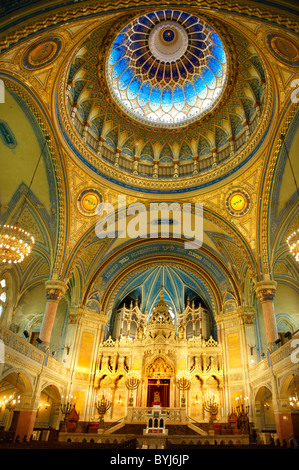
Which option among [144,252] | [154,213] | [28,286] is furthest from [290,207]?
[28,286]

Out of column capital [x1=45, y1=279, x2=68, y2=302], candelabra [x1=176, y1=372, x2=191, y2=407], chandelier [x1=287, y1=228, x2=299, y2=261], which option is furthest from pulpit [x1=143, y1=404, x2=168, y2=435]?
chandelier [x1=287, y1=228, x2=299, y2=261]

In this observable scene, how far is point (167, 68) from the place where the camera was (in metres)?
19.1

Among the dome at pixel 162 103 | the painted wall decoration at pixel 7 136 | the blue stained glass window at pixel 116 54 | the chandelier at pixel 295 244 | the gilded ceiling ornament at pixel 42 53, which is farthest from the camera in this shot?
the blue stained glass window at pixel 116 54

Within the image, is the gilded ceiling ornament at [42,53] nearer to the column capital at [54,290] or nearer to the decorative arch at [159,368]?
the column capital at [54,290]

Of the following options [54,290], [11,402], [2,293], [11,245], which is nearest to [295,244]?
[11,245]

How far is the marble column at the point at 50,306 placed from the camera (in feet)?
50.2

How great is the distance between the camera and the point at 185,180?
18312mm

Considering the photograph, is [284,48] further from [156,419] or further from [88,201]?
[156,419]

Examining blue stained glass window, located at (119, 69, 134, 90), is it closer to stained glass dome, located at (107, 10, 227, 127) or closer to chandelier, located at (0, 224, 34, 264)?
stained glass dome, located at (107, 10, 227, 127)

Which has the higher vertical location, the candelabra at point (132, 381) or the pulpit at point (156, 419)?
the candelabra at point (132, 381)

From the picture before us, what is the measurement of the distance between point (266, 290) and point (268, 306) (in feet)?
2.68

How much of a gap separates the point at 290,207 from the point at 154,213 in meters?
7.98

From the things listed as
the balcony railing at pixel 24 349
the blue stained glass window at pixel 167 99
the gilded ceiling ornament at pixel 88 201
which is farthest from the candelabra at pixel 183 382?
the blue stained glass window at pixel 167 99

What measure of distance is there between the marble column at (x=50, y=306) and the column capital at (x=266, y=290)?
10.5 metres
